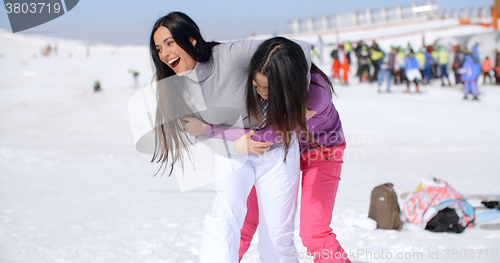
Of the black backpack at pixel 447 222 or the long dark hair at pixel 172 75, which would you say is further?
the black backpack at pixel 447 222

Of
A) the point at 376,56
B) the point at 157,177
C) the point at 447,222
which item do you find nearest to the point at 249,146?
the point at 447,222

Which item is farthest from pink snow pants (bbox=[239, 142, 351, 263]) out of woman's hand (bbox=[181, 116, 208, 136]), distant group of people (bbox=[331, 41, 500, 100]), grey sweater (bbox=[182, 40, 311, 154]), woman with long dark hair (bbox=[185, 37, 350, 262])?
distant group of people (bbox=[331, 41, 500, 100])

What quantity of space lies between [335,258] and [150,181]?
12.1 feet

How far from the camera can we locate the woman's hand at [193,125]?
81.0 inches

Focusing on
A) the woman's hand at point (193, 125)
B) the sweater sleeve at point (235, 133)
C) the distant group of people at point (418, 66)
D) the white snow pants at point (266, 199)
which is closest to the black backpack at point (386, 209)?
the white snow pants at point (266, 199)

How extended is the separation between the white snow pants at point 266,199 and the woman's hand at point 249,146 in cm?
8

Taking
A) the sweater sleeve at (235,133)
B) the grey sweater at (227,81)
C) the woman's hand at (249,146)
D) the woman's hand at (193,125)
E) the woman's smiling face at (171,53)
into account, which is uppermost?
the woman's smiling face at (171,53)

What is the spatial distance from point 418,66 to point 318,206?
36.8 ft

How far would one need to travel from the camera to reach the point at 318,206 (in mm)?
2145

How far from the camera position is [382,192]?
11.3ft

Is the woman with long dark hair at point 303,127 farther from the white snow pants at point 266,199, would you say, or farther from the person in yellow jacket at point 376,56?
the person in yellow jacket at point 376,56

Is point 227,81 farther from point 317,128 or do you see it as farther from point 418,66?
point 418,66

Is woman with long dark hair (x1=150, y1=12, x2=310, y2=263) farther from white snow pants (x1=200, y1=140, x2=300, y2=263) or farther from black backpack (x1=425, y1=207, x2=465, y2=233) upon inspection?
black backpack (x1=425, y1=207, x2=465, y2=233)

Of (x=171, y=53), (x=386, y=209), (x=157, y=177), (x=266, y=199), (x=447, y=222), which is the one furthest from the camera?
(x=157, y=177)
